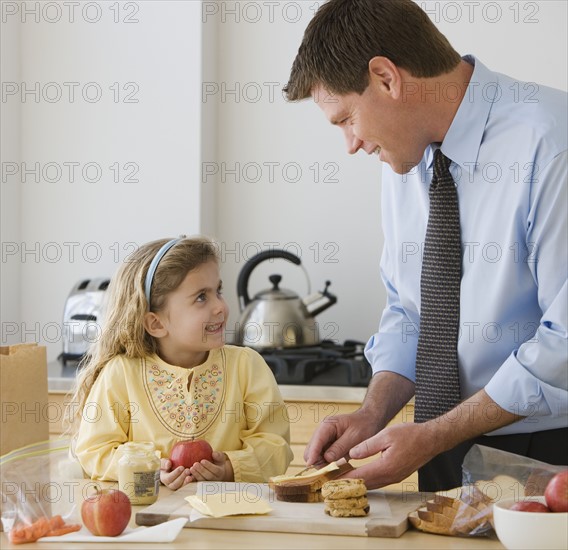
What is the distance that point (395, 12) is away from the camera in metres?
1.64

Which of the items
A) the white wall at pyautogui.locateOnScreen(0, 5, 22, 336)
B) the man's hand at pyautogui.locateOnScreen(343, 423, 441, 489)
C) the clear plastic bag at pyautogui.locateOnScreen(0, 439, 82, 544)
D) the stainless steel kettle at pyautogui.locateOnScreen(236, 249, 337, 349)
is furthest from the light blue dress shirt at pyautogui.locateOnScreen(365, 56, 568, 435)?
the white wall at pyautogui.locateOnScreen(0, 5, 22, 336)

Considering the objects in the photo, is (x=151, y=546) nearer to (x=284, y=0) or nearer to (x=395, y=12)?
(x=395, y=12)

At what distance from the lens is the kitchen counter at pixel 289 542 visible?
1.24 meters

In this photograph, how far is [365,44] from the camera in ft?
5.34

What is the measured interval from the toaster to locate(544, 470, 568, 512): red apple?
1.95 metres

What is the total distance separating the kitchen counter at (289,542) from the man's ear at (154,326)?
73 cm

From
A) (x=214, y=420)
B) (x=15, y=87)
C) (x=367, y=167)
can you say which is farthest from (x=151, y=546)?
(x=15, y=87)

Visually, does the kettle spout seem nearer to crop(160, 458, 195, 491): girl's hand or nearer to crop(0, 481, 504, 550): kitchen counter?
crop(160, 458, 195, 491): girl's hand

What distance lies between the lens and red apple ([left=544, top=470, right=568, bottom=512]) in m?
1.18

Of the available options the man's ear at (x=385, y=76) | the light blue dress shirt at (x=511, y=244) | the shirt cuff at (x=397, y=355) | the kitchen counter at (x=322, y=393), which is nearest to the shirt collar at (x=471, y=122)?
the light blue dress shirt at (x=511, y=244)

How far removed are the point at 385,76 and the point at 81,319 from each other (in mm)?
1614

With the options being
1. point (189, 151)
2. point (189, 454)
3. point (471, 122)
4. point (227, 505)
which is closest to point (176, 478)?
point (189, 454)

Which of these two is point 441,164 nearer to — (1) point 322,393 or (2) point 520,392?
(2) point 520,392

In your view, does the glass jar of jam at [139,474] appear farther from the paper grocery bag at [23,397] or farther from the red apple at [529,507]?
the red apple at [529,507]
